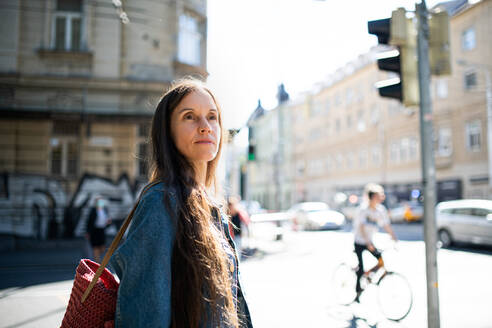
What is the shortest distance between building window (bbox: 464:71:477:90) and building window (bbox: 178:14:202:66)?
21.5 meters

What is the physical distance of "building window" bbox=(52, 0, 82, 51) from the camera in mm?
14789

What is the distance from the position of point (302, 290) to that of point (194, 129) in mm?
6886

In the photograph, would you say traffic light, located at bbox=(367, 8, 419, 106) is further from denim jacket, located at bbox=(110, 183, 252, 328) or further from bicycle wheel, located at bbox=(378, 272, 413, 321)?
denim jacket, located at bbox=(110, 183, 252, 328)

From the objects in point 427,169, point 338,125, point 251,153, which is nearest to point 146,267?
point 427,169

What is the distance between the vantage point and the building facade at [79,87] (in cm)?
1427

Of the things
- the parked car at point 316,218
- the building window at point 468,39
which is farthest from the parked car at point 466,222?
the building window at point 468,39

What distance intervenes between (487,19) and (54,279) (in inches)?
1169

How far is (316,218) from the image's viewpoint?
A: 2467 centimetres

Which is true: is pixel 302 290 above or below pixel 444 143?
below

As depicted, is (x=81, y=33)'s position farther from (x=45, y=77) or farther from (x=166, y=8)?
(x=166, y=8)

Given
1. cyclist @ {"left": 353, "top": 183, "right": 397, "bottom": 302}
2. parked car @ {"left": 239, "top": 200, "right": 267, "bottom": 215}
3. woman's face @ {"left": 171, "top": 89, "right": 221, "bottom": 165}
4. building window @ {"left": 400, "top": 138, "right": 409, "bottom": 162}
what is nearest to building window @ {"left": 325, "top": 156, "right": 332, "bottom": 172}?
parked car @ {"left": 239, "top": 200, "right": 267, "bottom": 215}

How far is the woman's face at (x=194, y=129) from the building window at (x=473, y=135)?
30.2m

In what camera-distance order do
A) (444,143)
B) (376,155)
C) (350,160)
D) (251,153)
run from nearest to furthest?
(251,153), (444,143), (376,155), (350,160)

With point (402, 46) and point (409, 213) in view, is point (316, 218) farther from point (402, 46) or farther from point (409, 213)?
point (402, 46)
